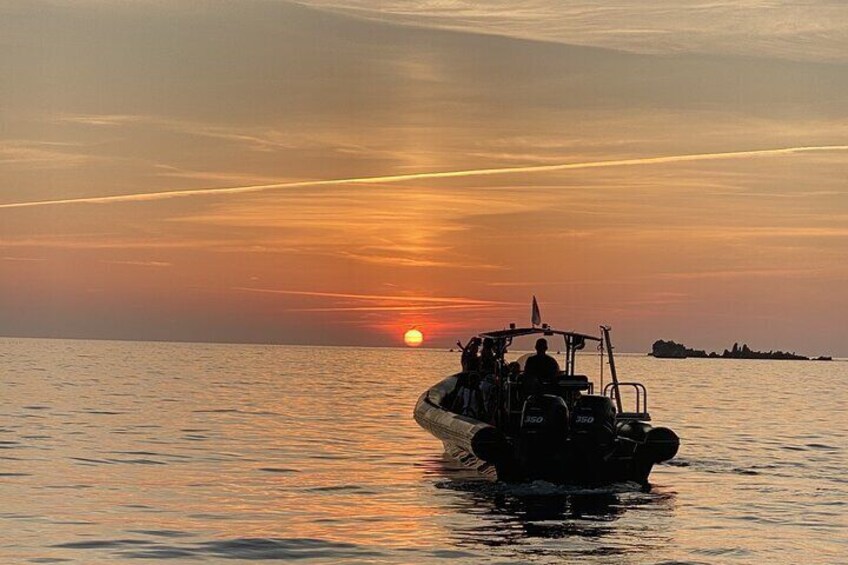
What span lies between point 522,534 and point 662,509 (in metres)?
4.50

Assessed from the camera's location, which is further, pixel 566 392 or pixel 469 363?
pixel 469 363

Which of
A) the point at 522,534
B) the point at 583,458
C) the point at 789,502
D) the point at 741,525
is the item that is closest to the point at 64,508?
the point at 522,534

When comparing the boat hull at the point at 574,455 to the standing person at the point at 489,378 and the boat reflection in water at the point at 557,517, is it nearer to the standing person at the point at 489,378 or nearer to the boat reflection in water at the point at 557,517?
the boat reflection in water at the point at 557,517

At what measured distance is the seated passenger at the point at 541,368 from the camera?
2691cm

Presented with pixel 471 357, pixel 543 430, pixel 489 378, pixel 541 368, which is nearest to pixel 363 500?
pixel 543 430

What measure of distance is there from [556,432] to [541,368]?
180 centimetres

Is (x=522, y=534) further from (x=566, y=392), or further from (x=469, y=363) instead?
(x=469, y=363)

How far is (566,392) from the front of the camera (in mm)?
27312

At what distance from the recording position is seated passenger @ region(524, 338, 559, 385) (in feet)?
88.3

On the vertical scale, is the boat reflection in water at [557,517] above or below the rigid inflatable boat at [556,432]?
below

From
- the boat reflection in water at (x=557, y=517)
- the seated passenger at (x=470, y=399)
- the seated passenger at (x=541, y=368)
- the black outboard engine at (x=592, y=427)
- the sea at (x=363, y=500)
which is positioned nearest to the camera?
the sea at (x=363, y=500)

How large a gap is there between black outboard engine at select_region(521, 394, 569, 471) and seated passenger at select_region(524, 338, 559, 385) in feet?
3.26

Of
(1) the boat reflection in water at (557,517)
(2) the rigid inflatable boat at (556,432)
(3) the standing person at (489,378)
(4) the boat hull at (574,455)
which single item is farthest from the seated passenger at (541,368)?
(1) the boat reflection in water at (557,517)

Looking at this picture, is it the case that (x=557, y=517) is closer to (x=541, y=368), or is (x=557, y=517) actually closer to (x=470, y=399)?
(x=541, y=368)
